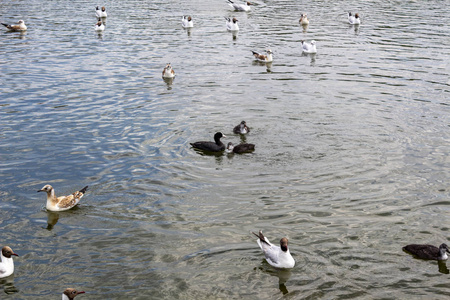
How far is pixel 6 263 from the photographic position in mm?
12828

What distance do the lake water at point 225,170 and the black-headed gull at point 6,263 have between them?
0.30 metres

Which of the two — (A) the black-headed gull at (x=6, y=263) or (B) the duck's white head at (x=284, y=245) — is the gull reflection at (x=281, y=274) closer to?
(B) the duck's white head at (x=284, y=245)

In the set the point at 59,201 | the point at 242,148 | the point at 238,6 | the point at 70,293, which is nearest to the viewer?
the point at 70,293

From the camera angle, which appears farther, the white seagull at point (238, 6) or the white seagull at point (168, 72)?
the white seagull at point (238, 6)

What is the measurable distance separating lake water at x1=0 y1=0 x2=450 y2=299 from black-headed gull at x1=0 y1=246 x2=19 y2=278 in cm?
30

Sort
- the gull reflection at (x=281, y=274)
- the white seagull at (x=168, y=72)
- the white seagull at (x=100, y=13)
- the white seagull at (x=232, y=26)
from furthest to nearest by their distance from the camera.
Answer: the white seagull at (x=100, y=13) → the white seagull at (x=232, y=26) → the white seagull at (x=168, y=72) → the gull reflection at (x=281, y=274)

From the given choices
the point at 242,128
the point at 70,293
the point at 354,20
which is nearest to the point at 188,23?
the point at 354,20

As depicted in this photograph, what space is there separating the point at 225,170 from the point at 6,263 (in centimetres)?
768

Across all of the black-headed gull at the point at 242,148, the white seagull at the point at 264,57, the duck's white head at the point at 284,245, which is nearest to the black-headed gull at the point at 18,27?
the white seagull at the point at 264,57

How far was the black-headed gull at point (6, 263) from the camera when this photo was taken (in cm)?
1281

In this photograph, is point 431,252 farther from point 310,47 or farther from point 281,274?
point 310,47

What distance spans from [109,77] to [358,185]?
54.5 ft

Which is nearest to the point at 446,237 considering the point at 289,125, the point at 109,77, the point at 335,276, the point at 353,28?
the point at 335,276

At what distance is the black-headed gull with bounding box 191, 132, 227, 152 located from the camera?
1959 cm
